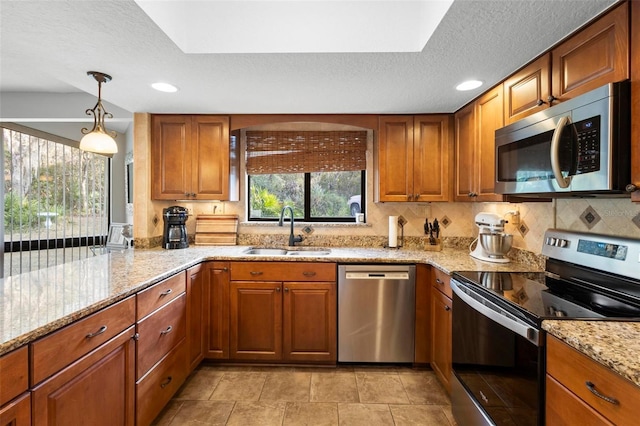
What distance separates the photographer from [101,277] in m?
1.68

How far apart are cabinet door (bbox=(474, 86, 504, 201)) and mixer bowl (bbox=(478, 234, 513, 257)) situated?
279mm

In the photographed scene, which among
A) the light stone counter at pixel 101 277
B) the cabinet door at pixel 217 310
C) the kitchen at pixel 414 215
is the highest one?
the kitchen at pixel 414 215

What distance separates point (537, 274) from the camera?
1819mm

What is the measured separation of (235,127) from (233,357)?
199 centimetres

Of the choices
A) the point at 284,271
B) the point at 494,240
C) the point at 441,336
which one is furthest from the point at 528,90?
the point at 284,271

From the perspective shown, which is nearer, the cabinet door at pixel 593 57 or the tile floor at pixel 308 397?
the cabinet door at pixel 593 57

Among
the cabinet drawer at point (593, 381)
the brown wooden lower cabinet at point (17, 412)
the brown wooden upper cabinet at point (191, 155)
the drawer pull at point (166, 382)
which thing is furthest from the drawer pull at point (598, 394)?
the brown wooden upper cabinet at point (191, 155)

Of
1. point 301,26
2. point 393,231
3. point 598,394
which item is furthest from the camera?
point 393,231

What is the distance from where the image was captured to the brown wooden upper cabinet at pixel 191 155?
9.12 ft

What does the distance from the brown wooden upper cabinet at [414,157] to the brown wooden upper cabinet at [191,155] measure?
1.45m

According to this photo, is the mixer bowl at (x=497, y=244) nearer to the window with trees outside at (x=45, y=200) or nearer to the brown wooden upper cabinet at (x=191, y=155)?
the brown wooden upper cabinet at (x=191, y=155)

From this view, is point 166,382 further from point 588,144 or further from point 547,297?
point 588,144

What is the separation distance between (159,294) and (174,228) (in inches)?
42.3

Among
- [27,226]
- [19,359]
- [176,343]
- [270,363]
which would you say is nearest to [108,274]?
[176,343]
